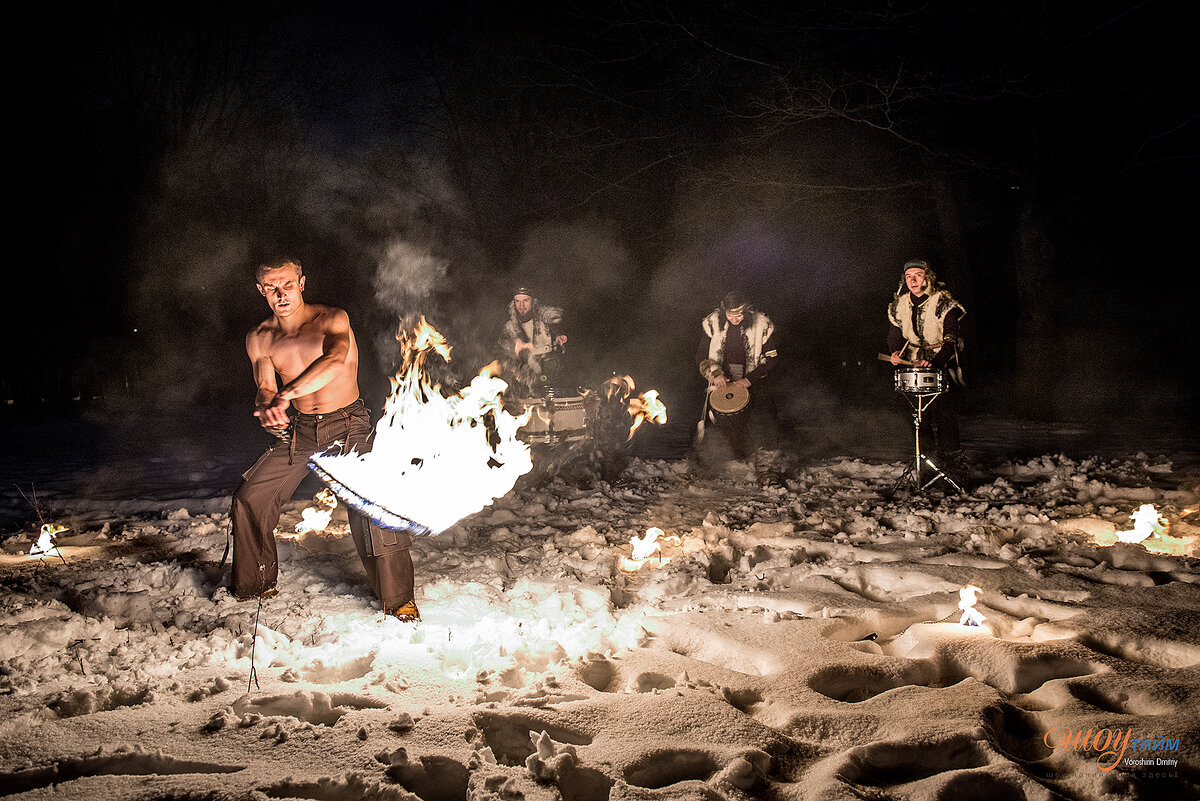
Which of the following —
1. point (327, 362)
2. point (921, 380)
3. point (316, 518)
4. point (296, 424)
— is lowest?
point (316, 518)

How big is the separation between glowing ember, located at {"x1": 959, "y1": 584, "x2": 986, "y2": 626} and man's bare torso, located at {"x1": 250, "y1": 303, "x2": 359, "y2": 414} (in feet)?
12.1

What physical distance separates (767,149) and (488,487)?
38.9 ft

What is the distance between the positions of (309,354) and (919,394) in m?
5.36

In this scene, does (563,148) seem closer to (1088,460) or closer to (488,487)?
(1088,460)

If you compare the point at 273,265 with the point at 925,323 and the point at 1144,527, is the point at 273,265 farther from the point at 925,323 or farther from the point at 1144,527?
the point at 1144,527

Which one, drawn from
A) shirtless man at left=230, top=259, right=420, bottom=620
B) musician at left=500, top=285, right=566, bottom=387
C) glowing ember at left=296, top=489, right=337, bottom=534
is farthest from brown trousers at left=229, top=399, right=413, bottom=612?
musician at left=500, top=285, right=566, bottom=387

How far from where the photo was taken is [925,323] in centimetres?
769

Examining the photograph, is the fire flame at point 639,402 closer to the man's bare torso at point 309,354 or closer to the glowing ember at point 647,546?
the glowing ember at point 647,546

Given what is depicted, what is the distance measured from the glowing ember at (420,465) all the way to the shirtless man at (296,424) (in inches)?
10.2

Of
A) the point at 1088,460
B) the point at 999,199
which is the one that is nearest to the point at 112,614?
the point at 1088,460

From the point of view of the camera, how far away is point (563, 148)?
16.2 m

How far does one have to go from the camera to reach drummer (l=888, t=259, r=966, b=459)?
757 cm

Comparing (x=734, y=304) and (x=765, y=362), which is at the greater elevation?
(x=734, y=304)

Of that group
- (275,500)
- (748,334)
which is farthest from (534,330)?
(275,500)
